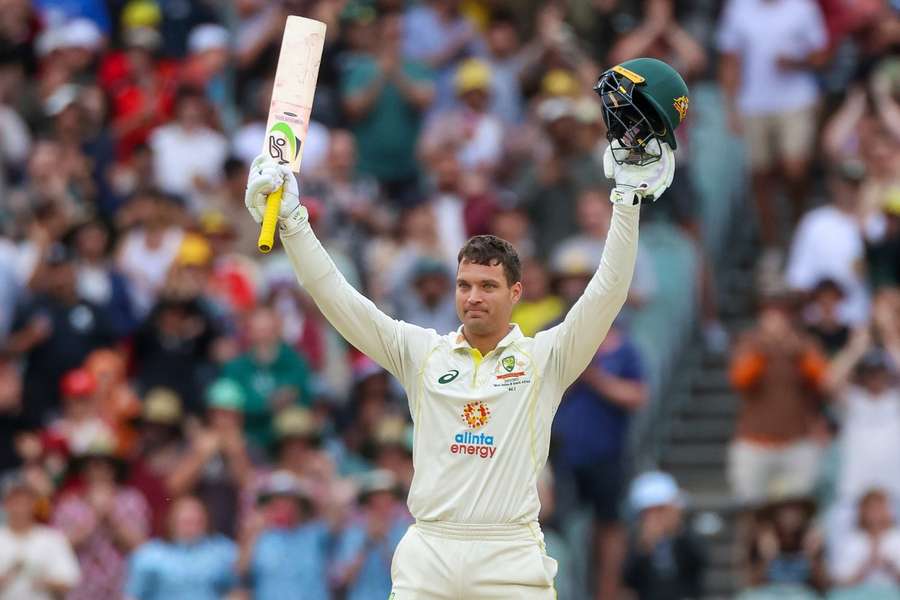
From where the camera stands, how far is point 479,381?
8.02m

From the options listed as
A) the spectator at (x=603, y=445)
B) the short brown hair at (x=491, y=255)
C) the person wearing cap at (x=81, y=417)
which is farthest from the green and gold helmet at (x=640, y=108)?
the person wearing cap at (x=81, y=417)

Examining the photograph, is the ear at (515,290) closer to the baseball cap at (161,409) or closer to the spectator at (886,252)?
the baseball cap at (161,409)

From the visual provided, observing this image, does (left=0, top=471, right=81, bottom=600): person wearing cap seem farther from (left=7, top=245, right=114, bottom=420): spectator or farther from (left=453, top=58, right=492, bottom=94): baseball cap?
(left=453, top=58, right=492, bottom=94): baseball cap

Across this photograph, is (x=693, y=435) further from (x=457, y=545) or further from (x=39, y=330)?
(x=457, y=545)

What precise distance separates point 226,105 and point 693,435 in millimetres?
5259

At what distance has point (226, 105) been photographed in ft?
58.9

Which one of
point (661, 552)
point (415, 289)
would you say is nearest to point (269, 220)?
point (661, 552)

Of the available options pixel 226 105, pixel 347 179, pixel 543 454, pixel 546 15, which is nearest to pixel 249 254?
pixel 347 179

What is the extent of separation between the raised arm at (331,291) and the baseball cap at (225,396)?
18.9ft

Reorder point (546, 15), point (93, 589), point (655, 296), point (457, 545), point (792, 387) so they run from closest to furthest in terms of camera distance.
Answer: point (457, 545)
point (93, 589)
point (792, 387)
point (655, 296)
point (546, 15)

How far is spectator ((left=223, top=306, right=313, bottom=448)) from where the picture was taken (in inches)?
563

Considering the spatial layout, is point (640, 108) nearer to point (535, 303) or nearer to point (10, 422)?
point (535, 303)

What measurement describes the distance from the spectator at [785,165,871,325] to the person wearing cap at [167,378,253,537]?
4.76 m

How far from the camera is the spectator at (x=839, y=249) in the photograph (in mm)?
15422
